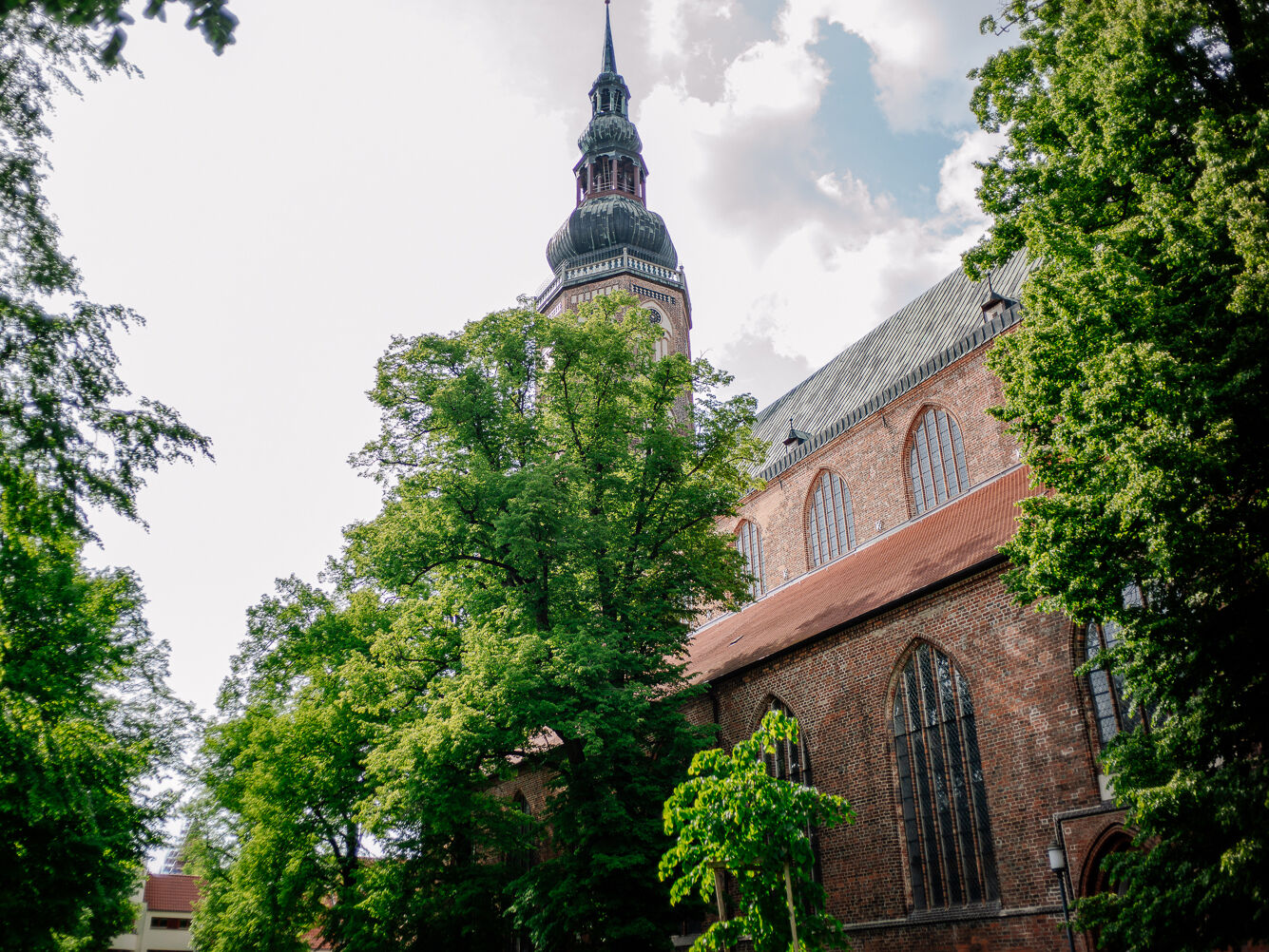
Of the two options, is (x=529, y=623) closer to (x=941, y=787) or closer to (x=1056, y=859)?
(x=941, y=787)

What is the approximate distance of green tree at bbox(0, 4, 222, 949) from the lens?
709 cm

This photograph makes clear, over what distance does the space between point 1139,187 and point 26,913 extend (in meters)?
17.4

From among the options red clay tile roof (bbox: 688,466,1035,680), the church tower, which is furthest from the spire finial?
red clay tile roof (bbox: 688,466,1035,680)

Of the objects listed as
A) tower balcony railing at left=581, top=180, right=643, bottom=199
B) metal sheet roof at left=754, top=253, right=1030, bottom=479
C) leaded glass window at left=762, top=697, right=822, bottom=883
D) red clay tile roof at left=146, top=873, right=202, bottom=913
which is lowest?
red clay tile roof at left=146, top=873, right=202, bottom=913

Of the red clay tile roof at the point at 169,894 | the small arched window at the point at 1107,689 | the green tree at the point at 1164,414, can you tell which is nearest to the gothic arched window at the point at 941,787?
the small arched window at the point at 1107,689

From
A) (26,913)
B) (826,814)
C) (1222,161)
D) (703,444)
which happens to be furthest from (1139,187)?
(26,913)

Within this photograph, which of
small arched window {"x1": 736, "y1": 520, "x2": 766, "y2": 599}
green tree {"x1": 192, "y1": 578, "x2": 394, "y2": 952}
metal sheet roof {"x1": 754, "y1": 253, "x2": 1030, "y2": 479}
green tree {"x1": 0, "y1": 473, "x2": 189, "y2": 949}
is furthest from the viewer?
small arched window {"x1": 736, "y1": 520, "x2": 766, "y2": 599}

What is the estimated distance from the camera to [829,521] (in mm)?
24656

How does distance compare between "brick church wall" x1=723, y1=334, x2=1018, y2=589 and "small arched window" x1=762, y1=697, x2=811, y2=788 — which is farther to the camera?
"brick church wall" x1=723, y1=334, x2=1018, y2=589

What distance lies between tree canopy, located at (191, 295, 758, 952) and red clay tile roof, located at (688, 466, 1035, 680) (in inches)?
64.1

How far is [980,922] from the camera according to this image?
13.2 m

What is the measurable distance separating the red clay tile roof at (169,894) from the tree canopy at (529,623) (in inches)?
1387

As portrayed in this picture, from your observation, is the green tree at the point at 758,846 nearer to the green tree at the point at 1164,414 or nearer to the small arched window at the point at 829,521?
the green tree at the point at 1164,414

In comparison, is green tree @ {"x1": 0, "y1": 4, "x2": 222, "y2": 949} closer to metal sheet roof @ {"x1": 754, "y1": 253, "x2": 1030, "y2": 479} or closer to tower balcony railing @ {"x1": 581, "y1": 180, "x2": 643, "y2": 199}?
metal sheet roof @ {"x1": 754, "y1": 253, "x2": 1030, "y2": 479}
